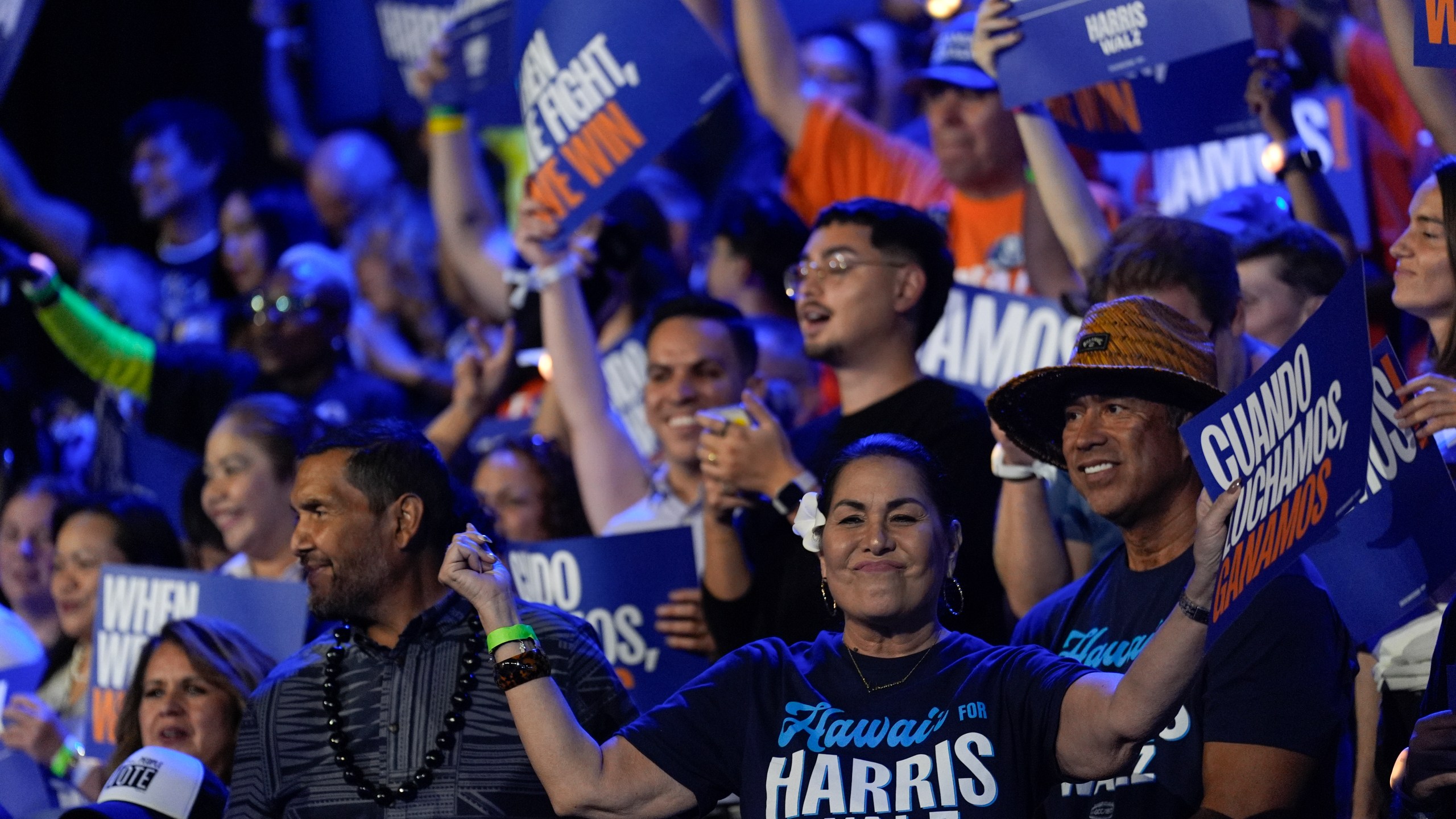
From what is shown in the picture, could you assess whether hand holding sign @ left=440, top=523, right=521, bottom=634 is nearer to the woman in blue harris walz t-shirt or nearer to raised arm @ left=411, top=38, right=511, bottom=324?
the woman in blue harris walz t-shirt

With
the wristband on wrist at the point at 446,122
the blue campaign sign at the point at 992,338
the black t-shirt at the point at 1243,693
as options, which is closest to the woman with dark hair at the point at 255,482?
the wristband on wrist at the point at 446,122

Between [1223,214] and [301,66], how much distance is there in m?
6.08

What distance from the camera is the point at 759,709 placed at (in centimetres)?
298

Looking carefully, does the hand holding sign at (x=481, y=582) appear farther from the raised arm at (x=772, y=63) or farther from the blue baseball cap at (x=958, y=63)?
the raised arm at (x=772, y=63)

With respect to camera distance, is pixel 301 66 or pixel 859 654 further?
pixel 301 66

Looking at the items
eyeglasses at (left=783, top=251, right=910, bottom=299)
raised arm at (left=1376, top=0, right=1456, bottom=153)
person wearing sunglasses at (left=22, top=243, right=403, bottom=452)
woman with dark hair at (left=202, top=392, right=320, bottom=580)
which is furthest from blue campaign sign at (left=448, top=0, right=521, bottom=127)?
raised arm at (left=1376, top=0, right=1456, bottom=153)

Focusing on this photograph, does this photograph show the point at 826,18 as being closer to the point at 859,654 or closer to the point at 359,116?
the point at 359,116

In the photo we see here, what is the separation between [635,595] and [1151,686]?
6.58 ft

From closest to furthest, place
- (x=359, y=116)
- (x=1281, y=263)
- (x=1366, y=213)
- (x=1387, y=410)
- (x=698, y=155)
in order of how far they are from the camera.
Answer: (x=1387, y=410)
(x=1281, y=263)
(x=1366, y=213)
(x=698, y=155)
(x=359, y=116)

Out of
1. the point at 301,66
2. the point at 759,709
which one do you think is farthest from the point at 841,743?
the point at 301,66

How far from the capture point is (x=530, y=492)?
5164 millimetres

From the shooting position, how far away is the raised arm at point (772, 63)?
577 cm

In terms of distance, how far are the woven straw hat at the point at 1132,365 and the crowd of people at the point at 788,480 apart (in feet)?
0.04

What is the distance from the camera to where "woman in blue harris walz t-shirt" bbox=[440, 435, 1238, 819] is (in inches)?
109
